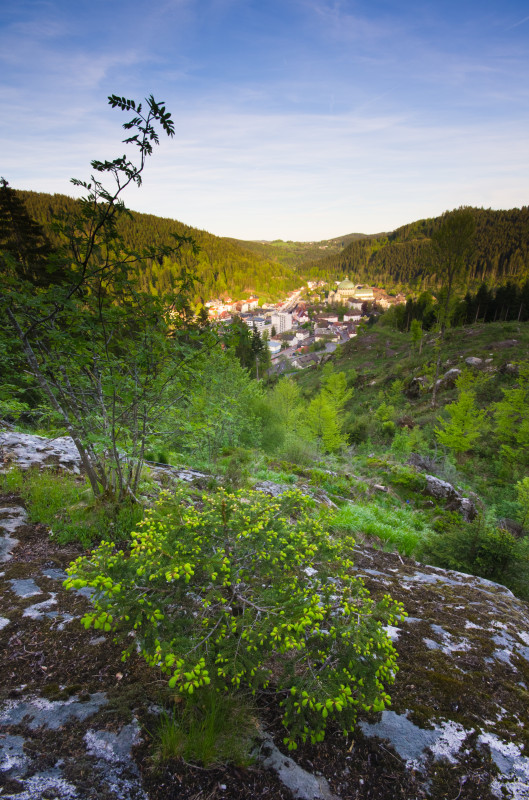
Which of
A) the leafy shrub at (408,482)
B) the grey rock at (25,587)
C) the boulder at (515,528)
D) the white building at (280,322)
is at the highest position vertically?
the white building at (280,322)

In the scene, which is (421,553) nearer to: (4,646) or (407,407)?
(4,646)

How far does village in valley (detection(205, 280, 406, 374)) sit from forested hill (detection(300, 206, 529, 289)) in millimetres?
19965

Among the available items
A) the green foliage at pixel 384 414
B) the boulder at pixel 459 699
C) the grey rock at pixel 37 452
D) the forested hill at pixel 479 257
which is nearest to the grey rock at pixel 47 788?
the boulder at pixel 459 699

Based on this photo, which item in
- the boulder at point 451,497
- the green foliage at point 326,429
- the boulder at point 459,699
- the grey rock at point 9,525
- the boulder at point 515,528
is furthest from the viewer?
the green foliage at point 326,429

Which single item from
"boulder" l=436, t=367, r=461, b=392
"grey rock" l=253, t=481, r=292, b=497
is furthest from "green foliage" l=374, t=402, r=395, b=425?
"grey rock" l=253, t=481, r=292, b=497

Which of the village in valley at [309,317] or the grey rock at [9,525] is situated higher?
the village in valley at [309,317]

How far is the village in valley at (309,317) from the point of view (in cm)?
8650

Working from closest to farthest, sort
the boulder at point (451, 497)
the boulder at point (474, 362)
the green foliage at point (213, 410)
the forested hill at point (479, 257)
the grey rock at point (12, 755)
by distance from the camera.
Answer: the grey rock at point (12, 755) → the green foliage at point (213, 410) → the boulder at point (451, 497) → the boulder at point (474, 362) → the forested hill at point (479, 257)

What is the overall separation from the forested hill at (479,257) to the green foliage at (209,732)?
232 feet

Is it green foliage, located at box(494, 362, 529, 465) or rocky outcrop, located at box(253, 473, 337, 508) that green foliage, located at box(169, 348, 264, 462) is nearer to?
rocky outcrop, located at box(253, 473, 337, 508)

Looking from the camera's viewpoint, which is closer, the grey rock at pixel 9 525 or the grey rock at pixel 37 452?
the grey rock at pixel 9 525

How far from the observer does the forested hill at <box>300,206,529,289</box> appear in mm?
108938

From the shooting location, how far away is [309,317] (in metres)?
134

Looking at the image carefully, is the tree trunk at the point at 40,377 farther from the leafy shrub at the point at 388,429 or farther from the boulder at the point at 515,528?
the leafy shrub at the point at 388,429
